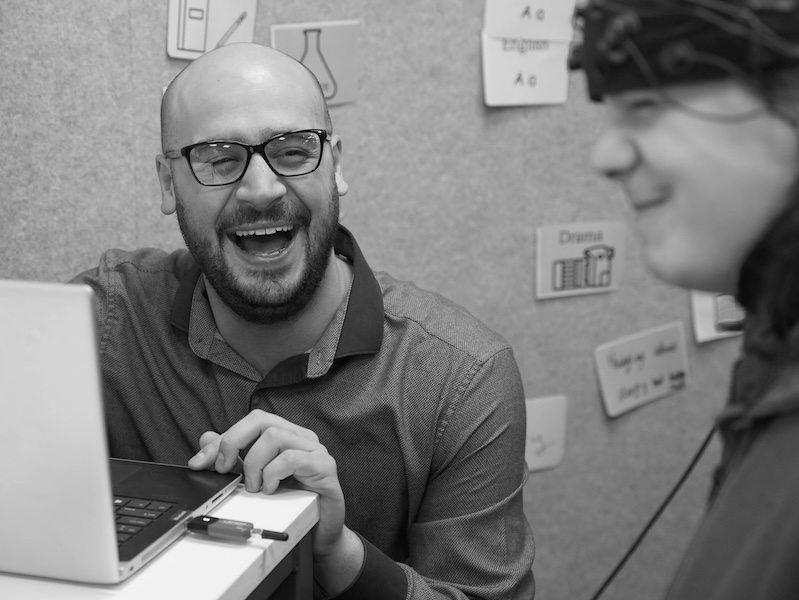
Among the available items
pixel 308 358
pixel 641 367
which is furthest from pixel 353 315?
pixel 641 367

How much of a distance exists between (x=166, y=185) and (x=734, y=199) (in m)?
0.76

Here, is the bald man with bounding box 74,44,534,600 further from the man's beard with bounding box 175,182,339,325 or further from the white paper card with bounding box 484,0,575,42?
the white paper card with bounding box 484,0,575,42

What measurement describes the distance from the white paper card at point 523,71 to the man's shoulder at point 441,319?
383 millimetres

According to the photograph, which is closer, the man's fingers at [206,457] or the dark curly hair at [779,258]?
the dark curly hair at [779,258]

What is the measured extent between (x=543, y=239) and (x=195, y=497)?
81 centimetres

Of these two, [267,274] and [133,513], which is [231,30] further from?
[133,513]

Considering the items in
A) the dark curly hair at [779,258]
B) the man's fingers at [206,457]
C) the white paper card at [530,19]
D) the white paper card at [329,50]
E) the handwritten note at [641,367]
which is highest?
the white paper card at [530,19]

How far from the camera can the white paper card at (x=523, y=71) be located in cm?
128

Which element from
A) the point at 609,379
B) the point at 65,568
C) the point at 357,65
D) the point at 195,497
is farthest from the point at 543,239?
the point at 65,568

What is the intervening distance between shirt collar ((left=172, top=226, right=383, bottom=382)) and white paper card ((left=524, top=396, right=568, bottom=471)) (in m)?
0.51

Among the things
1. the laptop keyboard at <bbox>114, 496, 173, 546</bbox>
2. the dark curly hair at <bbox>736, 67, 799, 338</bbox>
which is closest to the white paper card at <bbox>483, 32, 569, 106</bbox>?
the laptop keyboard at <bbox>114, 496, 173, 546</bbox>

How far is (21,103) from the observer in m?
1.06

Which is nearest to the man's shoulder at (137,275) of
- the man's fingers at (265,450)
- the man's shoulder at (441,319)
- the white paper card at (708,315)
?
the man's shoulder at (441,319)

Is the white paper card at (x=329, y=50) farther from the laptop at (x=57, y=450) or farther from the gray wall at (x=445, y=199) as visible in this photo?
the laptop at (x=57, y=450)
